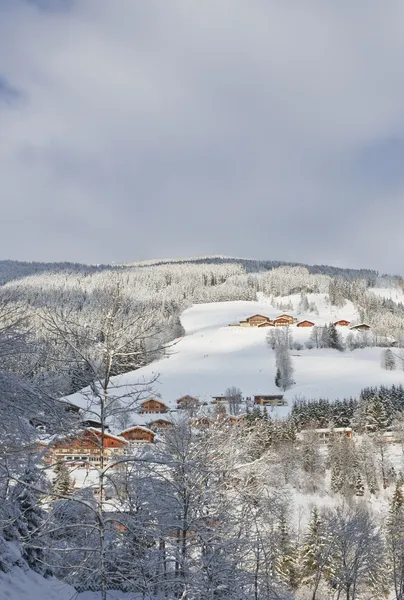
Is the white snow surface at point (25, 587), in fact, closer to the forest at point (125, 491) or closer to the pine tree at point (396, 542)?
the forest at point (125, 491)

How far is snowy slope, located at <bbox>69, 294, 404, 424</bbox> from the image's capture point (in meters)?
94.2

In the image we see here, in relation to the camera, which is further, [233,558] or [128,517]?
[233,558]

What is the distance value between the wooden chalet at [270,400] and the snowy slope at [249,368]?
238cm

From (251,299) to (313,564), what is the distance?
164897 mm

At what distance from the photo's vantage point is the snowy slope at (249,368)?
94188mm

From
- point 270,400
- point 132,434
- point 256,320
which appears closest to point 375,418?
point 270,400

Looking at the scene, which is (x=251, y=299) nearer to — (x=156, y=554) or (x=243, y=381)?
(x=243, y=381)

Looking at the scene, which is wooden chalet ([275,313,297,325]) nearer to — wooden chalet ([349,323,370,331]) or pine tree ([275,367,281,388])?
wooden chalet ([349,323,370,331])

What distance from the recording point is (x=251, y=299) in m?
200

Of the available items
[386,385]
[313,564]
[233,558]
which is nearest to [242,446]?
[233,558]

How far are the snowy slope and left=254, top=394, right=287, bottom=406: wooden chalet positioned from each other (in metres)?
2.38

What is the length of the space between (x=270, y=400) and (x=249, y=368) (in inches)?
778

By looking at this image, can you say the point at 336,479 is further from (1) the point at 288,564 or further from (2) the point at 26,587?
(2) the point at 26,587

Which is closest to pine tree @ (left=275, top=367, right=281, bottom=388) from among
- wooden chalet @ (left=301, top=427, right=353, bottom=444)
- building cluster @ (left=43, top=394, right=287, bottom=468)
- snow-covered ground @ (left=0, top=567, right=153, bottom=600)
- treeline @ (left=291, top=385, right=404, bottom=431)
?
building cluster @ (left=43, top=394, right=287, bottom=468)
